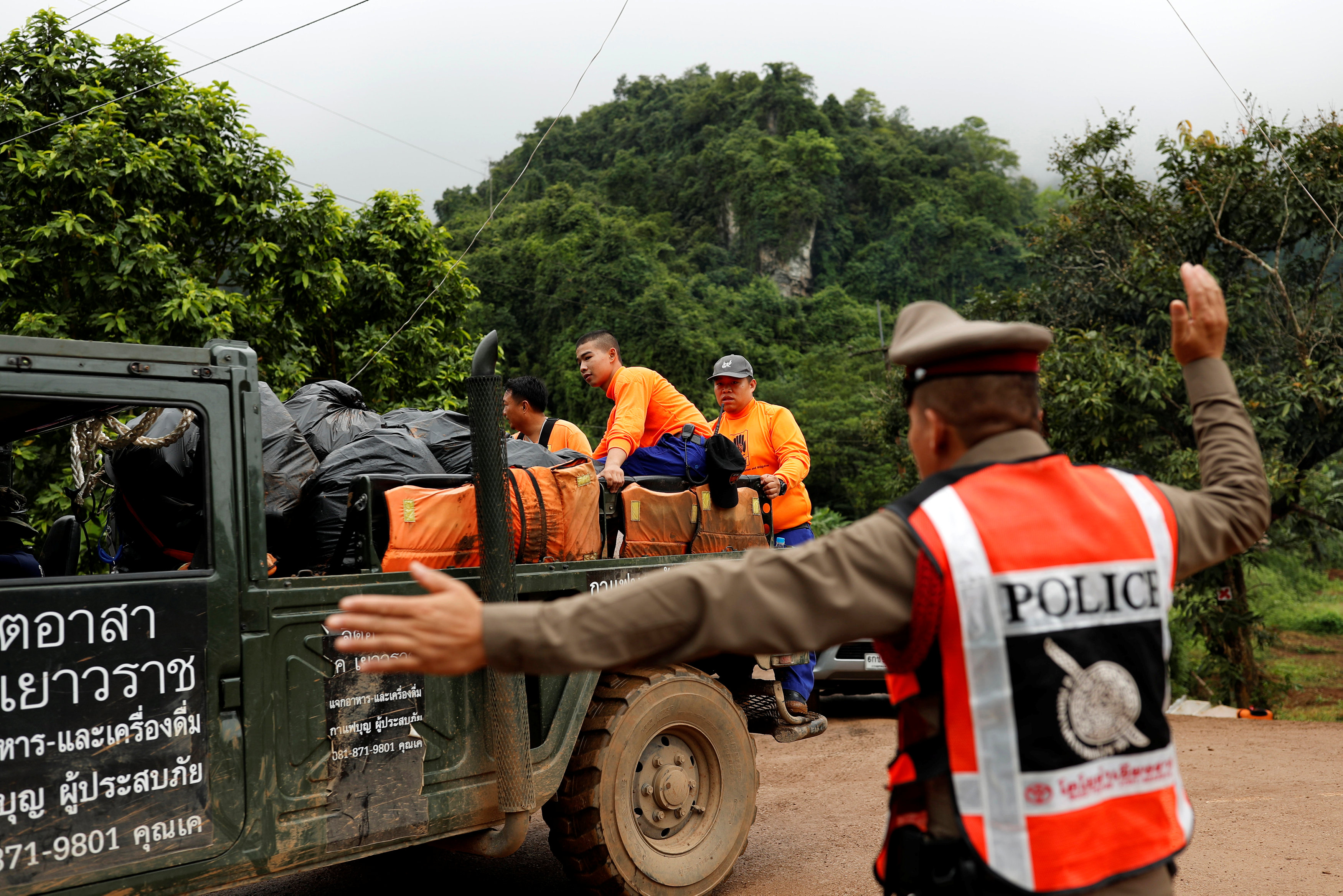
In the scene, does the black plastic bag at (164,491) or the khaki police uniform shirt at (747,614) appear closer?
the khaki police uniform shirt at (747,614)

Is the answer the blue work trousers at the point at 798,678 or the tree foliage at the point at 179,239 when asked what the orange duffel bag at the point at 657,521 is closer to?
the blue work trousers at the point at 798,678

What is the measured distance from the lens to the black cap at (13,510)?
4992 mm

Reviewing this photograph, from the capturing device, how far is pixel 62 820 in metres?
3.09

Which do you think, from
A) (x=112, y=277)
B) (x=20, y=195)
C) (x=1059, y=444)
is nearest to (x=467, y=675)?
(x=112, y=277)

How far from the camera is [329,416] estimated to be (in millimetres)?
4906

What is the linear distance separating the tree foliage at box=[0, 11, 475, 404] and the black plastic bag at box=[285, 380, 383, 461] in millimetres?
5383

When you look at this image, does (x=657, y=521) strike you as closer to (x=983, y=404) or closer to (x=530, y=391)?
(x=530, y=391)

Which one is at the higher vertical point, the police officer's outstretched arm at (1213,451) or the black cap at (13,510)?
the black cap at (13,510)

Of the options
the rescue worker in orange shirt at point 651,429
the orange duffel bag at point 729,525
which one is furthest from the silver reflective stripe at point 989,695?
the orange duffel bag at point 729,525

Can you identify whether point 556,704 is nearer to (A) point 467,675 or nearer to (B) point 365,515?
(A) point 467,675

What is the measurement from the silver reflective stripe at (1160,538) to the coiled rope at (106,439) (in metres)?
2.91

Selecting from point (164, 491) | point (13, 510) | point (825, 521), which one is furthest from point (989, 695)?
point (825, 521)

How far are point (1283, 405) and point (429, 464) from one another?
9719mm

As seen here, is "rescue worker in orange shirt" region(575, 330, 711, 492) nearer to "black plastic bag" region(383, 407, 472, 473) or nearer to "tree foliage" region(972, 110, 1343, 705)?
"black plastic bag" region(383, 407, 472, 473)
